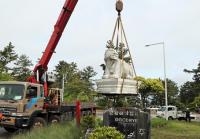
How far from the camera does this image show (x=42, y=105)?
17.8 meters

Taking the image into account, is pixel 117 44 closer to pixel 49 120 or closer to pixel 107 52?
pixel 107 52

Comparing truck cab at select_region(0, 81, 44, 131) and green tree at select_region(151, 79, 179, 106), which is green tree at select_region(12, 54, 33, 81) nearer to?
green tree at select_region(151, 79, 179, 106)

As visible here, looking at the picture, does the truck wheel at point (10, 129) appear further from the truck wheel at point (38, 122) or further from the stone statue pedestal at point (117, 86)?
the stone statue pedestal at point (117, 86)

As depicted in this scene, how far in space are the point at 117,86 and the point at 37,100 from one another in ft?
24.7

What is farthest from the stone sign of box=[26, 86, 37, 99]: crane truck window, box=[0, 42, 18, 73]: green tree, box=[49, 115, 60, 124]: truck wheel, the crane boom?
box=[0, 42, 18, 73]: green tree

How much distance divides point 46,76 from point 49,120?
247 cm

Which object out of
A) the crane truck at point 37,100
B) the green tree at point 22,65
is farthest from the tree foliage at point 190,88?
the crane truck at point 37,100

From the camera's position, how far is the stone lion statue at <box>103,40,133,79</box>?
11234 millimetres

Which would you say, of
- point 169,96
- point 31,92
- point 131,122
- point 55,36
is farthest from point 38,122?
point 169,96

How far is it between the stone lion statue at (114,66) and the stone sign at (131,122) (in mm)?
1132

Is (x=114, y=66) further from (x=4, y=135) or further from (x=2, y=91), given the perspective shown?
(x=4, y=135)

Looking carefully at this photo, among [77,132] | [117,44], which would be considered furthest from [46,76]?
[117,44]

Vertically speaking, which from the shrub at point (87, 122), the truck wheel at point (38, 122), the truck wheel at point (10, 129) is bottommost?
the truck wheel at point (10, 129)

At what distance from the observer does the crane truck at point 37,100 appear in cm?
1611
